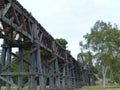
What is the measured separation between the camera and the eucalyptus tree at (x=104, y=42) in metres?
52.1

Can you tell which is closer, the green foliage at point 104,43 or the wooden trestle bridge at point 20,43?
the wooden trestle bridge at point 20,43

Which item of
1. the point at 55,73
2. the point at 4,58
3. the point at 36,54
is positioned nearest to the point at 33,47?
the point at 36,54

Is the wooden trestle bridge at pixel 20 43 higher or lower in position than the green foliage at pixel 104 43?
lower

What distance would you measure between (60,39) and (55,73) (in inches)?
2149

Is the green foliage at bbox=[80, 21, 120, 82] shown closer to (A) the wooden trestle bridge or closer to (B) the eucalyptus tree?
(B) the eucalyptus tree

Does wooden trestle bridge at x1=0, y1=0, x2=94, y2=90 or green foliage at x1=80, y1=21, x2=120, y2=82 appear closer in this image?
wooden trestle bridge at x1=0, y1=0, x2=94, y2=90

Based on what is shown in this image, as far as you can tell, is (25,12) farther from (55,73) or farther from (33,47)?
(55,73)

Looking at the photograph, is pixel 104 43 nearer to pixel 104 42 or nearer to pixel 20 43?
pixel 104 42

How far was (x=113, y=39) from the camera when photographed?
52.2m

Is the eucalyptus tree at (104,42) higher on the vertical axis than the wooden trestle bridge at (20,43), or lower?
higher

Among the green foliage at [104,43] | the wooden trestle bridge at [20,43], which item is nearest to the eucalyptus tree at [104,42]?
the green foliage at [104,43]

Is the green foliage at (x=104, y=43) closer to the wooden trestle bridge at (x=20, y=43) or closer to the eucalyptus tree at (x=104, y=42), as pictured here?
the eucalyptus tree at (x=104, y=42)

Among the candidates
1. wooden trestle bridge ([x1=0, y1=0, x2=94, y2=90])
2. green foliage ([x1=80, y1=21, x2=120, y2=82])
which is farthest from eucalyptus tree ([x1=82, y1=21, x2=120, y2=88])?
wooden trestle bridge ([x1=0, y1=0, x2=94, y2=90])

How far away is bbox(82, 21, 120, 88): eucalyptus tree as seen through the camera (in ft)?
171
